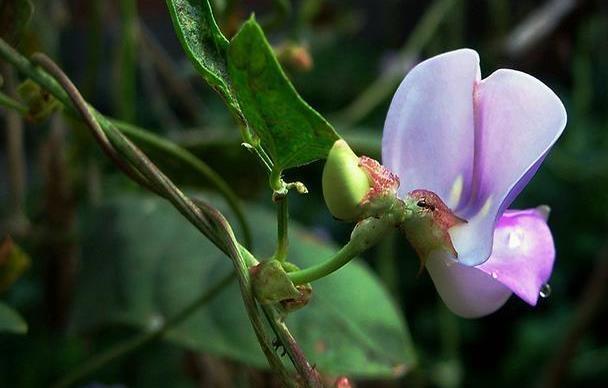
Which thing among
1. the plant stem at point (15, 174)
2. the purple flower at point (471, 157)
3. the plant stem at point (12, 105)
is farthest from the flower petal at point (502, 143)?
the plant stem at point (15, 174)

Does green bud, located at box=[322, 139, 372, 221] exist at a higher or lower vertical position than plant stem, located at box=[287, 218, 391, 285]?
higher

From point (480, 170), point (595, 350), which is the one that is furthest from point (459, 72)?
point (595, 350)

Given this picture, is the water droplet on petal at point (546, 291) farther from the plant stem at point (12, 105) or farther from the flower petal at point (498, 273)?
the plant stem at point (12, 105)

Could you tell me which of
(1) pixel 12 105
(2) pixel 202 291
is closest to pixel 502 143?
(1) pixel 12 105

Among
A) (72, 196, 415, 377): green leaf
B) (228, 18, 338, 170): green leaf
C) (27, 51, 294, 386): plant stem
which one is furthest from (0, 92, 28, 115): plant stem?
(72, 196, 415, 377): green leaf

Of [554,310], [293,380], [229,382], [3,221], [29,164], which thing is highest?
[293,380]

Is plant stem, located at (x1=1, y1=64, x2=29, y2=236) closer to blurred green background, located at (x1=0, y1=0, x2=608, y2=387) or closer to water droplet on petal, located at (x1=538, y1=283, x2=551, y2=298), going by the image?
blurred green background, located at (x1=0, y1=0, x2=608, y2=387)

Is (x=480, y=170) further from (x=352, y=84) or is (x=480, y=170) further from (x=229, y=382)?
(x=352, y=84)
